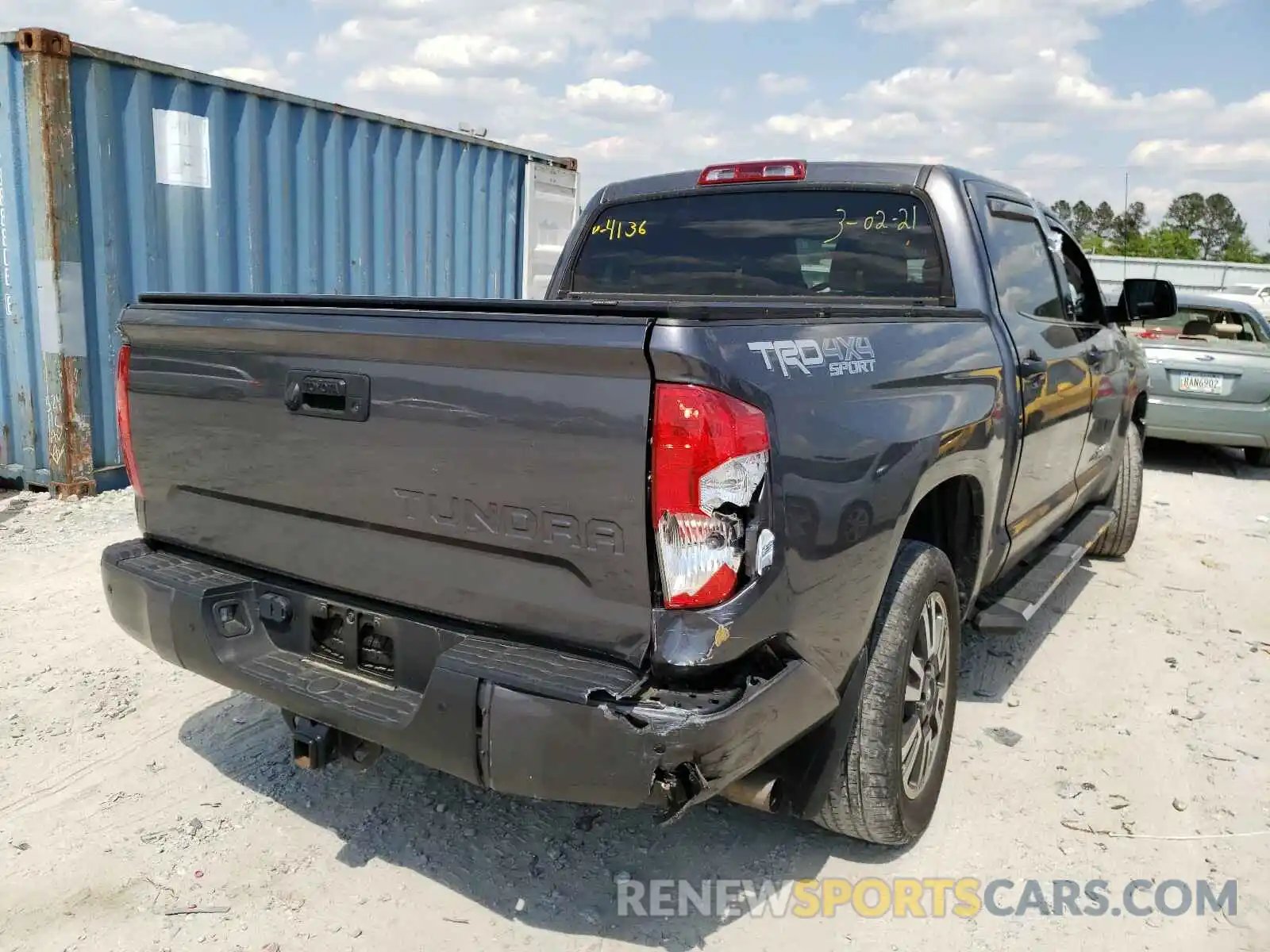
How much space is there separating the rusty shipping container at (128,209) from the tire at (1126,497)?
5615mm

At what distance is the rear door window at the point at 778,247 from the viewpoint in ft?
11.7

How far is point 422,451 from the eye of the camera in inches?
88.0

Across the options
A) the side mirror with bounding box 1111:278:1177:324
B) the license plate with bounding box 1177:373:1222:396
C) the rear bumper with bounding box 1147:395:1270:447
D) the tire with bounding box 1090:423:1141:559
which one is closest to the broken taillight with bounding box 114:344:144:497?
Answer: the side mirror with bounding box 1111:278:1177:324

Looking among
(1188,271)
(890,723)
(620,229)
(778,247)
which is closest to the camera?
(890,723)

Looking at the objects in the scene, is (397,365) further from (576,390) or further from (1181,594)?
(1181,594)

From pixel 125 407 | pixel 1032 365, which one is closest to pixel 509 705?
pixel 125 407

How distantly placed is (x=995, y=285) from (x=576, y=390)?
6.92 ft

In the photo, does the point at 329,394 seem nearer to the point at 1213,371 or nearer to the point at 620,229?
the point at 620,229

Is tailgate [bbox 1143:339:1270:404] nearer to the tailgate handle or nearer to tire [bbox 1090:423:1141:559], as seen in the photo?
tire [bbox 1090:423:1141:559]

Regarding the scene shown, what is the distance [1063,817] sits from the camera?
3.13 m

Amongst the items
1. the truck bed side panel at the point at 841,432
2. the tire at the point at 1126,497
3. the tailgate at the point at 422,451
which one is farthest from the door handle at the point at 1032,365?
the tire at the point at 1126,497

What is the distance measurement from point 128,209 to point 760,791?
5670mm

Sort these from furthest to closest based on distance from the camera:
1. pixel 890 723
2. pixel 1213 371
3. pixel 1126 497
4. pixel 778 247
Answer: pixel 1213 371, pixel 1126 497, pixel 778 247, pixel 890 723

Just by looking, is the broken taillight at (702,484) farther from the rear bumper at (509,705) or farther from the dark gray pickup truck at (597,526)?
the rear bumper at (509,705)
